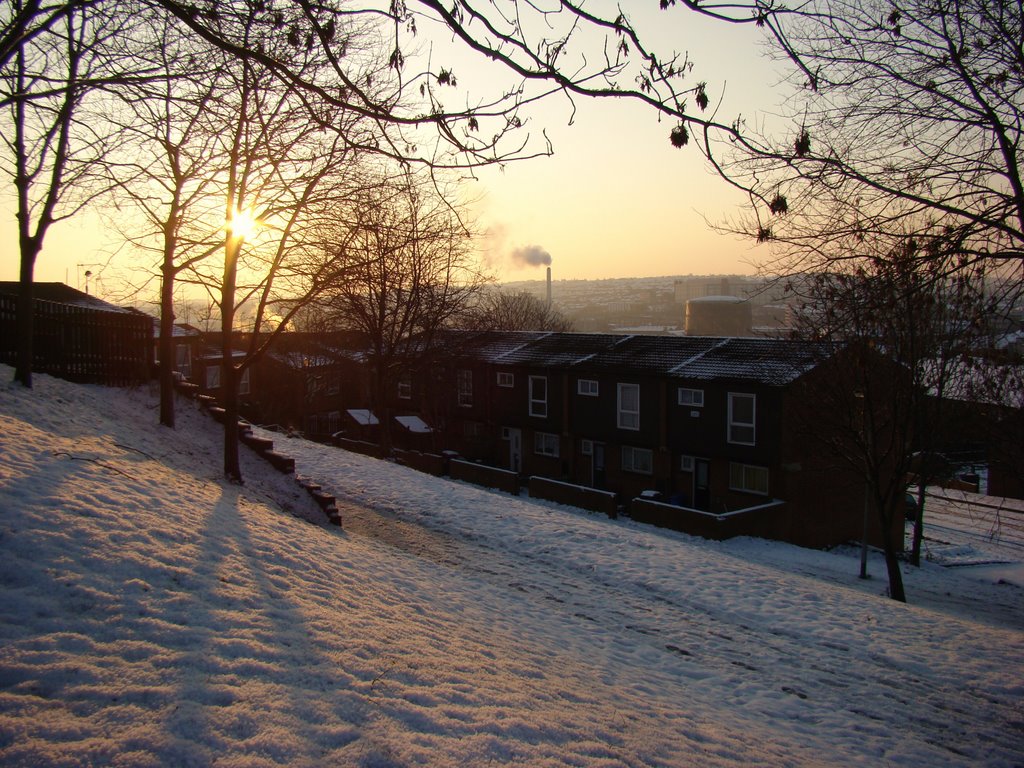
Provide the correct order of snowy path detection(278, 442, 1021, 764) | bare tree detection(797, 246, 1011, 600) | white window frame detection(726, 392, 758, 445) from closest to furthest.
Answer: snowy path detection(278, 442, 1021, 764), bare tree detection(797, 246, 1011, 600), white window frame detection(726, 392, 758, 445)

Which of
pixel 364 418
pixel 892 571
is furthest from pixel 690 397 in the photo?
pixel 364 418

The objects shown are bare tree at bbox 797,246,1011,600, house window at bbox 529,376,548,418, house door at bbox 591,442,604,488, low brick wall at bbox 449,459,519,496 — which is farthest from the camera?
house window at bbox 529,376,548,418

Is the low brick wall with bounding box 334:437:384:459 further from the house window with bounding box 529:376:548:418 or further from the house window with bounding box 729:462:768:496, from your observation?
the house window with bounding box 729:462:768:496

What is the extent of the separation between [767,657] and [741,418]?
15996mm

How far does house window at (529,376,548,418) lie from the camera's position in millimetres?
31703

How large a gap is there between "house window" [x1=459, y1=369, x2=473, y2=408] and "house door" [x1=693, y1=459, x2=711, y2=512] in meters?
12.2

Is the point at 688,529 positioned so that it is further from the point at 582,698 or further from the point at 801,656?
the point at 582,698

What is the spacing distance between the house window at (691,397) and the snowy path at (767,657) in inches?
480

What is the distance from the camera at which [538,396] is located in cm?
3203

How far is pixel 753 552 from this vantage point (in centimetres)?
1997

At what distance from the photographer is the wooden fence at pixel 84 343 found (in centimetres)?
1478

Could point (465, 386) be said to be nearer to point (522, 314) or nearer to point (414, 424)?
point (414, 424)

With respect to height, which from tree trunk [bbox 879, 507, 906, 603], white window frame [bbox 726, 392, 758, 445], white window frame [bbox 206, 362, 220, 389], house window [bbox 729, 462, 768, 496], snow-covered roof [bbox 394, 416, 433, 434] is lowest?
tree trunk [bbox 879, 507, 906, 603]

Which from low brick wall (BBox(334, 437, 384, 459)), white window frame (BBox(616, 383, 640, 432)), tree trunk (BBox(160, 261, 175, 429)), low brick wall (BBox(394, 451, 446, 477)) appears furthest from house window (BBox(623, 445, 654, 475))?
tree trunk (BBox(160, 261, 175, 429))
